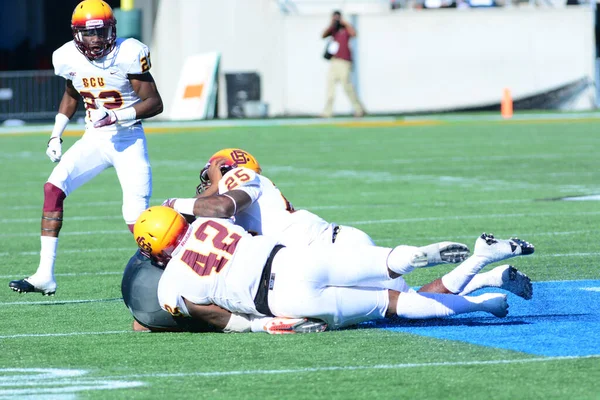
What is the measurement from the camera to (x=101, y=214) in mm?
13836

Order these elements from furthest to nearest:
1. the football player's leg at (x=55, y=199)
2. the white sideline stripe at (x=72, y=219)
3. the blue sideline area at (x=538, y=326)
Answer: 1. the white sideline stripe at (x=72, y=219)
2. the football player's leg at (x=55, y=199)
3. the blue sideline area at (x=538, y=326)

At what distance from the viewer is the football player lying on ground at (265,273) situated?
276 inches

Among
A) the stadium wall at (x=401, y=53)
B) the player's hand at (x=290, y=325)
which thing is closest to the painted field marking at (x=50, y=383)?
the player's hand at (x=290, y=325)

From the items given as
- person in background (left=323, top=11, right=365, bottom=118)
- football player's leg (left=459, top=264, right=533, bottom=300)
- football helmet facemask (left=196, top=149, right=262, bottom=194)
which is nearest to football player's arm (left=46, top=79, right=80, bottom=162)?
Answer: football helmet facemask (left=196, top=149, right=262, bottom=194)

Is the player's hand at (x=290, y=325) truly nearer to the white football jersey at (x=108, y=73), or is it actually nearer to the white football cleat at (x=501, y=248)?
the white football cleat at (x=501, y=248)

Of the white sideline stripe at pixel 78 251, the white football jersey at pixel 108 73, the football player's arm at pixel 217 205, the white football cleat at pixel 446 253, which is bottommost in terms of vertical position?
the white sideline stripe at pixel 78 251

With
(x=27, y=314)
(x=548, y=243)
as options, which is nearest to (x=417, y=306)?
(x=27, y=314)

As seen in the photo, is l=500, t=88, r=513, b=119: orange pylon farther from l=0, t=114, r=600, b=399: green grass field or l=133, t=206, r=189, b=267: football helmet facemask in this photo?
l=133, t=206, r=189, b=267: football helmet facemask

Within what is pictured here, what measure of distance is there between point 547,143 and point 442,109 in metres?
10.1

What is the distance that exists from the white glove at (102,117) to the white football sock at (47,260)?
0.84 m

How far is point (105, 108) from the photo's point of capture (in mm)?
9344

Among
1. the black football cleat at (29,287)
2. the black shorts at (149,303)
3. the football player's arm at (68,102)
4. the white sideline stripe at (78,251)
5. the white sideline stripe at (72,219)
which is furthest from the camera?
the white sideline stripe at (72,219)

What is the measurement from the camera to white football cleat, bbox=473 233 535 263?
23.0 feet

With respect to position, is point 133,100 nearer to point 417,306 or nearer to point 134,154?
point 134,154
